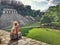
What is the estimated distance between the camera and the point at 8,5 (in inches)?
158

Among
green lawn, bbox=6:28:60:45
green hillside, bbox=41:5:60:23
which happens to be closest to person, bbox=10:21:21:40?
green lawn, bbox=6:28:60:45

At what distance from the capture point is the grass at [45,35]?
374 centimetres

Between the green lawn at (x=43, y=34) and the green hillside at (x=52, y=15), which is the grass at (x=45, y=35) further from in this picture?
the green hillside at (x=52, y=15)

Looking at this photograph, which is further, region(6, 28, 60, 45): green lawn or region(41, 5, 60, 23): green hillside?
region(41, 5, 60, 23): green hillside

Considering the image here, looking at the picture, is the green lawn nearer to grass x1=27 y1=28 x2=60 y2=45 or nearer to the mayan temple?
grass x1=27 y1=28 x2=60 y2=45

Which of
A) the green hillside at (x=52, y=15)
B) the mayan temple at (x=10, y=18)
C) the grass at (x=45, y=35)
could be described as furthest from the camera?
the mayan temple at (x=10, y=18)

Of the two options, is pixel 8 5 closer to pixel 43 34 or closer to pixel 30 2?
pixel 30 2

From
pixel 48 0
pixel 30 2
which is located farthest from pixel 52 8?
pixel 30 2

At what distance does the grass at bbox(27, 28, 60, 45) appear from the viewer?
12.3 ft

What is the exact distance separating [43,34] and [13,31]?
23.3 inches

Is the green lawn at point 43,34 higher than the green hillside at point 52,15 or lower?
lower

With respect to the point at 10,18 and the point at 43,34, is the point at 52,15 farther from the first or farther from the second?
the point at 10,18

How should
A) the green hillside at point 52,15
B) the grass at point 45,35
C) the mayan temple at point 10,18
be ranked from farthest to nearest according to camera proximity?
1. the mayan temple at point 10,18
2. the green hillside at point 52,15
3. the grass at point 45,35

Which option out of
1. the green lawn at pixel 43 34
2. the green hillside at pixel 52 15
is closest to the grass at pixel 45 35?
the green lawn at pixel 43 34
